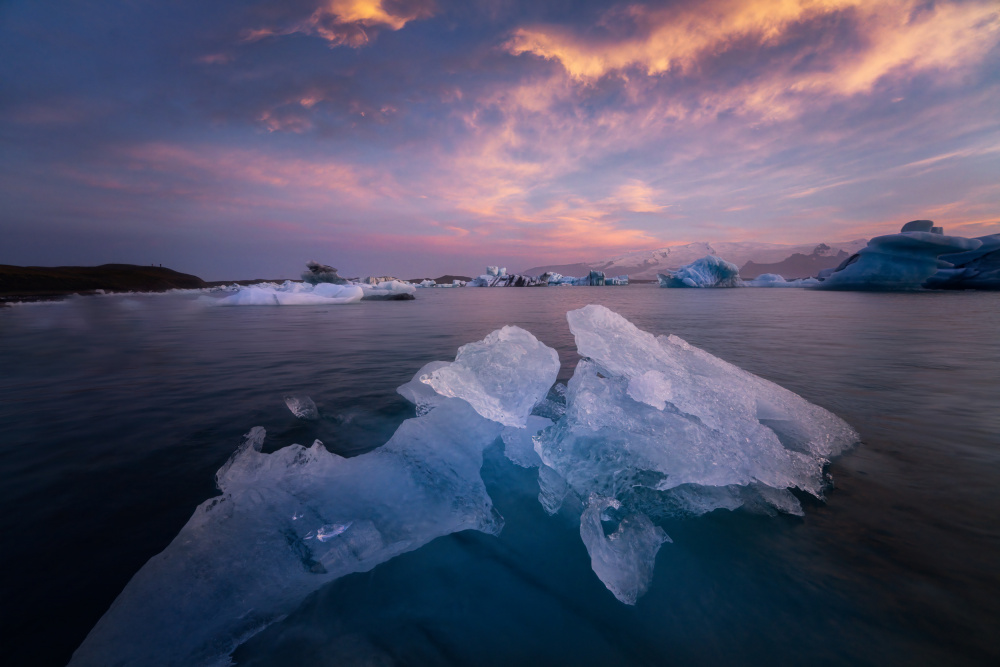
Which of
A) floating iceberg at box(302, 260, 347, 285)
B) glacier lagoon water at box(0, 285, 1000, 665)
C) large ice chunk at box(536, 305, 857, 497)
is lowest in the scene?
glacier lagoon water at box(0, 285, 1000, 665)

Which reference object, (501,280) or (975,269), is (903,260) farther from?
(501,280)

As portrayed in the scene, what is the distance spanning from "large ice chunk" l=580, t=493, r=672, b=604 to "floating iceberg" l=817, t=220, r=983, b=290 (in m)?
30.1

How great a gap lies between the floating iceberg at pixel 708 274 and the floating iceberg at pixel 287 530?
38922mm

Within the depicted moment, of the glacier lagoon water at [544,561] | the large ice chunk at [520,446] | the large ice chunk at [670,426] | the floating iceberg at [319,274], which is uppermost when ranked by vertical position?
the floating iceberg at [319,274]

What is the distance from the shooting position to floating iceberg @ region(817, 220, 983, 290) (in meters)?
20.3

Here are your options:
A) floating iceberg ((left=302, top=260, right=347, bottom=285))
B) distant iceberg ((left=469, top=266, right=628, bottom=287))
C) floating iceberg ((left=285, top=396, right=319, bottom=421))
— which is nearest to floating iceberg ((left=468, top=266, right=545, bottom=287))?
distant iceberg ((left=469, top=266, right=628, bottom=287))

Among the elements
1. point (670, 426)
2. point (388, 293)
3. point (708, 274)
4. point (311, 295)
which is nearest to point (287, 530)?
point (670, 426)

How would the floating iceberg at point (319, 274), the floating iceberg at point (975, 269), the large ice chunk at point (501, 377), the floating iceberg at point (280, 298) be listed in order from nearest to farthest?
the large ice chunk at point (501, 377)
the floating iceberg at point (280, 298)
the floating iceberg at point (975, 269)
the floating iceberg at point (319, 274)

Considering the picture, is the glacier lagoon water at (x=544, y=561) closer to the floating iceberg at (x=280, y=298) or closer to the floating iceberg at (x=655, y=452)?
the floating iceberg at (x=655, y=452)

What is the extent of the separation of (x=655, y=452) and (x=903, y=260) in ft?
106

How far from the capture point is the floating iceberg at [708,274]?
35094mm

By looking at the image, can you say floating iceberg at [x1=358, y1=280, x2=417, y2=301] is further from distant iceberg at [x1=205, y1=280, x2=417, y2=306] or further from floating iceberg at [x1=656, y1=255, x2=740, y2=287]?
floating iceberg at [x1=656, y1=255, x2=740, y2=287]

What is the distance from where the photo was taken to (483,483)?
1.77 metres

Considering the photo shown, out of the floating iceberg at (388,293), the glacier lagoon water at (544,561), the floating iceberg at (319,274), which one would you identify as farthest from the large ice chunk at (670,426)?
the floating iceberg at (319,274)
